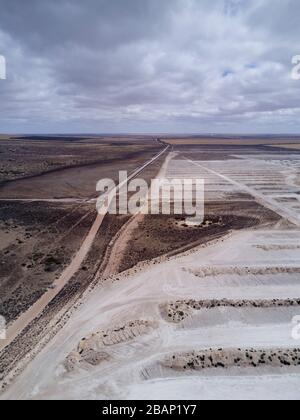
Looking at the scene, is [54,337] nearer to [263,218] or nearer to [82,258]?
[82,258]

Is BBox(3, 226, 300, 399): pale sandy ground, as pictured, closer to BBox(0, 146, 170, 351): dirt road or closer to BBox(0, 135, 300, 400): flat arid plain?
BBox(0, 135, 300, 400): flat arid plain

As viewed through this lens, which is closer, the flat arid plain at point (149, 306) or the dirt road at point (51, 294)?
the flat arid plain at point (149, 306)

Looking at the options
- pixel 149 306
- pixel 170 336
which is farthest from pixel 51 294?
pixel 170 336

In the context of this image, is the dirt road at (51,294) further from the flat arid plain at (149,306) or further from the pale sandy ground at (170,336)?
the pale sandy ground at (170,336)

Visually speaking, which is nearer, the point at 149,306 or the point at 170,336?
the point at 170,336

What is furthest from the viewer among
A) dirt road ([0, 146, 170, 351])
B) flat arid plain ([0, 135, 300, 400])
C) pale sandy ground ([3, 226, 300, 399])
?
dirt road ([0, 146, 170, 351])

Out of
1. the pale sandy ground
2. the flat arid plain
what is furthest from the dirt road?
the pale sandy ground

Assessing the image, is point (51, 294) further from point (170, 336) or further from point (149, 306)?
point (170, 336)

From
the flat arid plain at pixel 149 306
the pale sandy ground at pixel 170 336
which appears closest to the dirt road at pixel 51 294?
the flat arid plain at pixel 149 306
